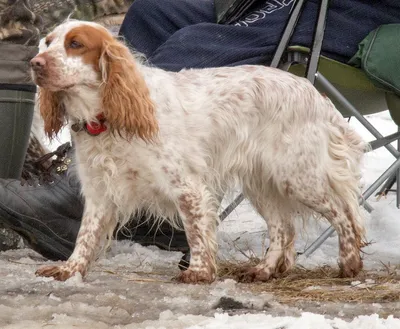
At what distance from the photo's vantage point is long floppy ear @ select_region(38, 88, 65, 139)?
387 centimetres

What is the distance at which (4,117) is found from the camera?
4574mm

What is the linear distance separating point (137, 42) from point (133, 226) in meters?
1.00

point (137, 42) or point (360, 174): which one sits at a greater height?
point (137, 42)

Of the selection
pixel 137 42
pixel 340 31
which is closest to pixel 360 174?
pixel 340 31

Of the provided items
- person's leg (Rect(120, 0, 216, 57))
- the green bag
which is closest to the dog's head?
the green bag

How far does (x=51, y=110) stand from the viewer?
3.90 m

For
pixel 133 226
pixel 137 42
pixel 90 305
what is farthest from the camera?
pixel 137 42

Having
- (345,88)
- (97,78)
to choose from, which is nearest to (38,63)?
(97,78)

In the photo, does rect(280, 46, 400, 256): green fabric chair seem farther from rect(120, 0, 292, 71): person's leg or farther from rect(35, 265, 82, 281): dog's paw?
rect(35, 265, 82, 281): dog's paw

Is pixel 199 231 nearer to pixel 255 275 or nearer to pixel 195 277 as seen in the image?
pixel 195 277

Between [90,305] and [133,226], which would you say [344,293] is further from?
[133,226]

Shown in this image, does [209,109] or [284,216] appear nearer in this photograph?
[209,109]

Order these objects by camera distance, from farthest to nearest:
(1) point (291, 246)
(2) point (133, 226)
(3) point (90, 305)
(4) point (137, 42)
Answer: (4) point (137, 42), (2) point (133, 226), (1) point (291, 246), (3) point (90, 305)

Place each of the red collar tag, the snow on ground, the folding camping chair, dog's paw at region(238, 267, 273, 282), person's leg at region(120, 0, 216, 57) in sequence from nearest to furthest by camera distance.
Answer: the snow on ground
the red collar tag
dog's paw at region(238, 267, 273, 282)
the folding camping chair
person's leg at region(120, 0, 216, 57)
